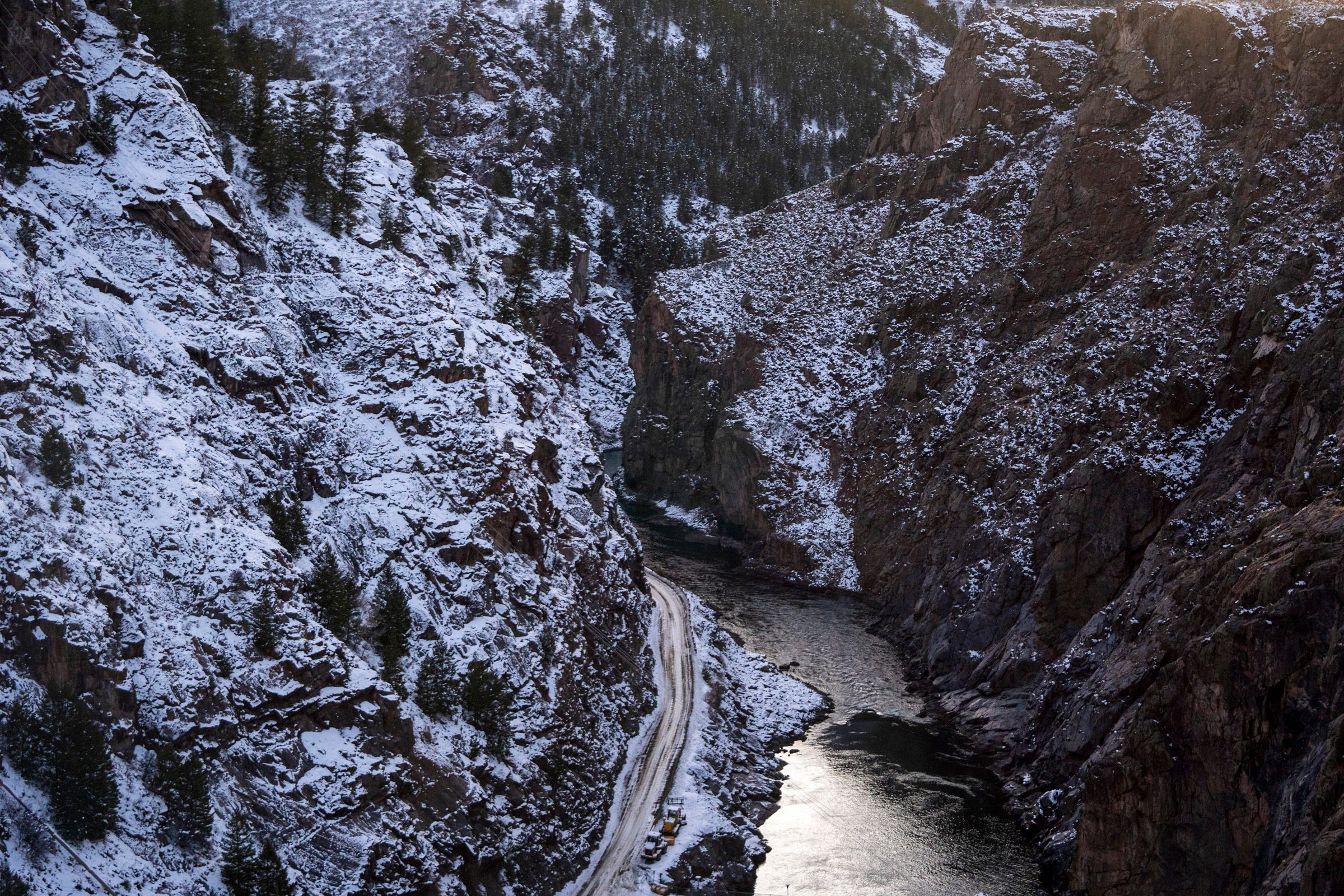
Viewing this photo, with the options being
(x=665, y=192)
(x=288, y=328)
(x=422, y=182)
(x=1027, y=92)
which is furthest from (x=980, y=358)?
(x=665, y=192)

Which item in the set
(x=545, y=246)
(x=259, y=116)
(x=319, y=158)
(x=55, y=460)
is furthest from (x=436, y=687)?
(x=545, y=246)

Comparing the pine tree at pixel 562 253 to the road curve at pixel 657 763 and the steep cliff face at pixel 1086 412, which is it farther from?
the road curve at pixel 657 763

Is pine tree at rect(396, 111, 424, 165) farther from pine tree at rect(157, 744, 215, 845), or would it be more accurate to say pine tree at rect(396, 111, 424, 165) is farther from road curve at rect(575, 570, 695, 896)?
pine tree at rect(157, 744, 215, 845)

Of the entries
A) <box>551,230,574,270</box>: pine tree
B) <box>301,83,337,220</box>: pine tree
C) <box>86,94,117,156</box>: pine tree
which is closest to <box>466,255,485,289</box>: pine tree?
<box>301,83,337,220</box>: pine tree

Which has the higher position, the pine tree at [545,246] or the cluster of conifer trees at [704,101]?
the cluster of conifer trees at [704,101]

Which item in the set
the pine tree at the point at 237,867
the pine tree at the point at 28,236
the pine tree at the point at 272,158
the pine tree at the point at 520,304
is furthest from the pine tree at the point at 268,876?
the pine tree at the point at 520,304

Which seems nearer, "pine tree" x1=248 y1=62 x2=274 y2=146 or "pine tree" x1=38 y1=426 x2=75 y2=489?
"pine tree" x1=38 y1=426 x2=75 y2=489
